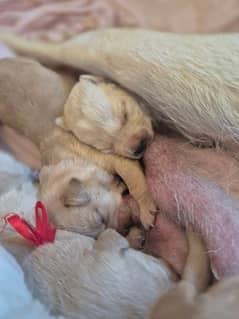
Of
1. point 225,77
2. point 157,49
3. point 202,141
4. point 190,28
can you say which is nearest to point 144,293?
point 202,141

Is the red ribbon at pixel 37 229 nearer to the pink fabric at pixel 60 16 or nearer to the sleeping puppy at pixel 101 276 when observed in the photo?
the sleeping puppy at pixel 101 276

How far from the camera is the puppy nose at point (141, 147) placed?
1.79m

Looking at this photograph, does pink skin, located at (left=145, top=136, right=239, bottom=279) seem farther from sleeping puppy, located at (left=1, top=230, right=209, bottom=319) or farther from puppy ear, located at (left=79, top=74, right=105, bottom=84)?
puppy ear, located at (left=79, top=74, right=105, bottom=84)

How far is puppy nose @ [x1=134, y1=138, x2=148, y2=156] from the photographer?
5.88 feet

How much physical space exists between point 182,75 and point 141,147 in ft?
0.80

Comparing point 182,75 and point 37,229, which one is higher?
point 182,75

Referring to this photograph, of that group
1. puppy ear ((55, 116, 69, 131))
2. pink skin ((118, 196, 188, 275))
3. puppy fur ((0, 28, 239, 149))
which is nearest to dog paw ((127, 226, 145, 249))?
pink skin ((118, 196, 188, 275))

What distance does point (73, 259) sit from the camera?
151 cm

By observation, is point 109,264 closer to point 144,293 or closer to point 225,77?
point 144,293

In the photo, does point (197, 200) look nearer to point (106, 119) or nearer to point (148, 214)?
point (148, 214)

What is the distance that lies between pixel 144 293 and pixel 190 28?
1.09 meters

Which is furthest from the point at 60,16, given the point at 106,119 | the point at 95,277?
the point at 95,277

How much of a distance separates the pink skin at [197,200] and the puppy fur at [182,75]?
3.1 inches

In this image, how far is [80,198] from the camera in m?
1.67
